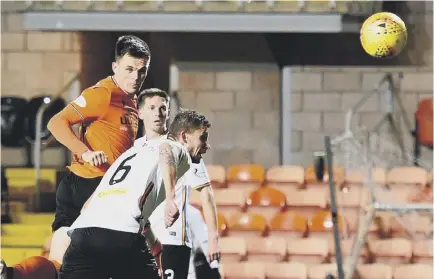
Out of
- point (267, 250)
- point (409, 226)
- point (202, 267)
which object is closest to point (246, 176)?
point (267, 250)

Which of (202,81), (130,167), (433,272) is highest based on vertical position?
(202,81)

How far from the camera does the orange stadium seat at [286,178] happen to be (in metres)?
7.56

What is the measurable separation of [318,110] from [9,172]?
1.88 m

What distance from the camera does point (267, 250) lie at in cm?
708

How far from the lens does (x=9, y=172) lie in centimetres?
790

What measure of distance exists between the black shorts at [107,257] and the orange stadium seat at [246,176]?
229 centimetres

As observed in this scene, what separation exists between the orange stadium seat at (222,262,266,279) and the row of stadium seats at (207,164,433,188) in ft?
2.38

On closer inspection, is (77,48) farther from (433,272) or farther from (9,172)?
(433,272)

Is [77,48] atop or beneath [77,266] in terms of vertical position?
atop

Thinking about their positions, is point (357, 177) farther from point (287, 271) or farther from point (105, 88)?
point (105, 88)

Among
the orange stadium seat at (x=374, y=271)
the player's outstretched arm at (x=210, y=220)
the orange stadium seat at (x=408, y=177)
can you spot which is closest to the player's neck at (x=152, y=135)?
the player's outstretched arm at (x=210, y=220)

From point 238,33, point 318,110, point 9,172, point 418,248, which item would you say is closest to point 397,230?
point 418,248

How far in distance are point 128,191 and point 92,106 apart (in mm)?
458

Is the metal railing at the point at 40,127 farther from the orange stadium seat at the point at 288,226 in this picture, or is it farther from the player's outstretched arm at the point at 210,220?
the player's outstretched arm at the point at 210,220
